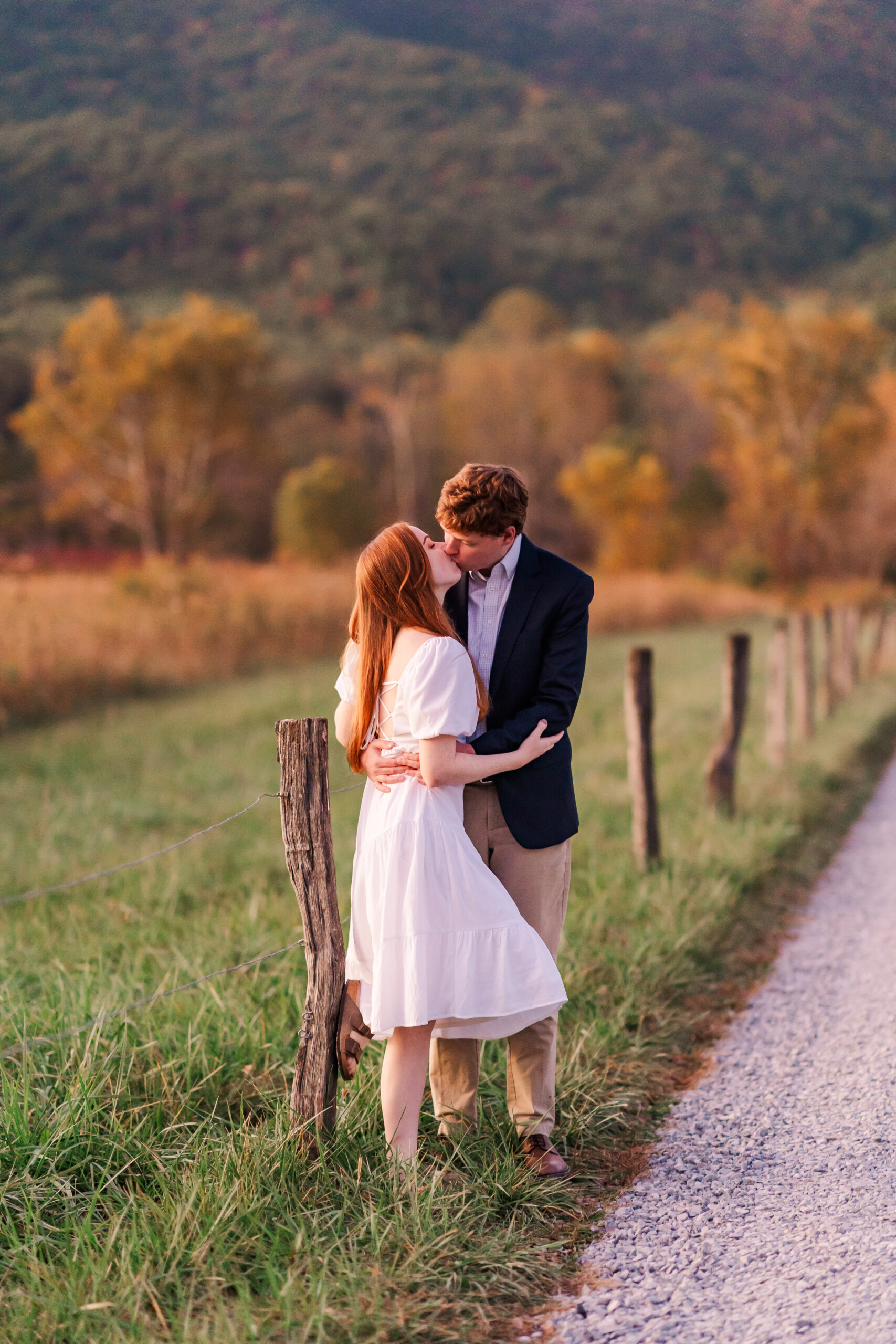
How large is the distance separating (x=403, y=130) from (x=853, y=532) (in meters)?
68.1

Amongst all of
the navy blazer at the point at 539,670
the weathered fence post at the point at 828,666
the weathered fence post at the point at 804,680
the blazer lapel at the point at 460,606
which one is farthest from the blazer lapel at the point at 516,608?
the weathered fence post at the point at 828,666

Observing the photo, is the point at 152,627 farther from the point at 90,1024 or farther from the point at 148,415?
the point at 148,415

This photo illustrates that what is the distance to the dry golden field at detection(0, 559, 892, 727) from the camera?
1348 centimetres

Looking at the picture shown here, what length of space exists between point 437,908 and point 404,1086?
53 cm

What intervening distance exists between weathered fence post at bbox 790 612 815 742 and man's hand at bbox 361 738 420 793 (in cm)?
831

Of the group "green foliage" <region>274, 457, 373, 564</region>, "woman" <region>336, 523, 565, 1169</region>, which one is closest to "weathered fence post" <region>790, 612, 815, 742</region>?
"woman" <region>336, 523, 565, 1169</region>

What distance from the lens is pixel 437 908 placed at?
8.84ft

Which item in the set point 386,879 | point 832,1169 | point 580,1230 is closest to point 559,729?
point 386,879

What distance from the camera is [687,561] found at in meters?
45.6

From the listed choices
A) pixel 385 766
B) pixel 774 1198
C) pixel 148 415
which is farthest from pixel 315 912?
pixel 148 415

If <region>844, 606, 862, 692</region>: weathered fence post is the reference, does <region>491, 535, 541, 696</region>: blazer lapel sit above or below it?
above

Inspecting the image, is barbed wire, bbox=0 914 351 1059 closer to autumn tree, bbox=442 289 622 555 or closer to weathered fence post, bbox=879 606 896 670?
weathered fence post, bbox=879 606 896 670

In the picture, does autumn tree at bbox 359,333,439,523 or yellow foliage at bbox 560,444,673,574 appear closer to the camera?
yellow foliage at bbox 560,444,673,574

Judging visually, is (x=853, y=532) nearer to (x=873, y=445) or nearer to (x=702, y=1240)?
(x=873, y=445)
